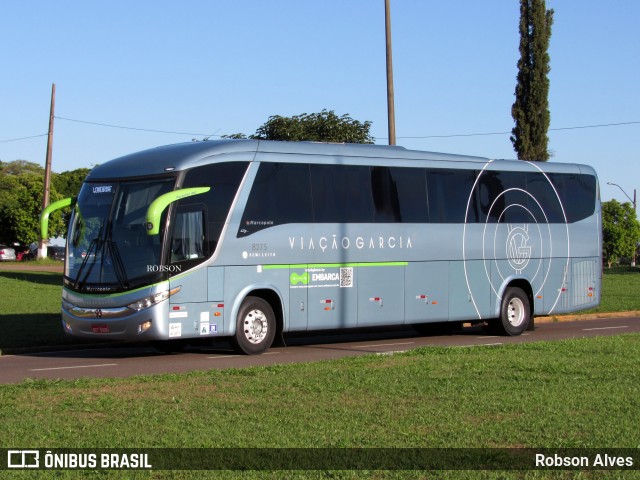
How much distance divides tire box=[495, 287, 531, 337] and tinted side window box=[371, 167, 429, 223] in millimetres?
2997

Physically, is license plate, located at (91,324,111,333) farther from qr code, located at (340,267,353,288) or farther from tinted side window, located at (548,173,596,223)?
tinted side window, located at (548,173,596,223)

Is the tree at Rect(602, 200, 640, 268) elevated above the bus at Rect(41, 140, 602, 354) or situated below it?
above

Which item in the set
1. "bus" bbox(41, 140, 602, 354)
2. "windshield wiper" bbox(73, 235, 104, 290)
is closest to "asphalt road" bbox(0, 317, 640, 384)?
"bus" bbox(41, 140, 602, 354)

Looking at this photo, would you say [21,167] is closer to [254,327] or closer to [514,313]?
[514,313]

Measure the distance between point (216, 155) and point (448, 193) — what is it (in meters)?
5.89

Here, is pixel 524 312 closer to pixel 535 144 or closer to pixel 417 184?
pixel 417 184

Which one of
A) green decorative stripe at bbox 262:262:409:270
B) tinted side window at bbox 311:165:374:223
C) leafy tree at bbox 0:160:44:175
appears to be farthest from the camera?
leafy tree at bbox 0:160:44:175

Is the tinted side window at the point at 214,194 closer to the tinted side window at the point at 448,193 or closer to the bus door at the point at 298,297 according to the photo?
the bus door at the point at 298,297

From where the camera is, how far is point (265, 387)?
12242mm

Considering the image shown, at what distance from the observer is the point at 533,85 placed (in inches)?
1690

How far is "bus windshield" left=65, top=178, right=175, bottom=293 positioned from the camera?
17.5 m

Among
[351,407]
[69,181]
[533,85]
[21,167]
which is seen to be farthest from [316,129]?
[21,167]

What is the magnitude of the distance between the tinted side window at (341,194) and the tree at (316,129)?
17847 millimetres

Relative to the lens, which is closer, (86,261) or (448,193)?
(86,261)
